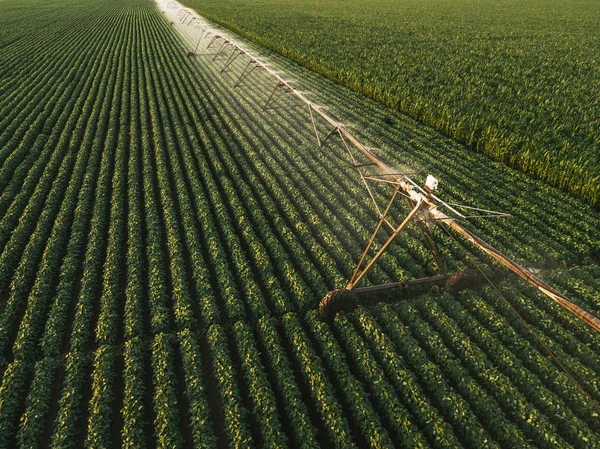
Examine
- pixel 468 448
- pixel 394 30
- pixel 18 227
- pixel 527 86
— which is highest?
pixel 394 30

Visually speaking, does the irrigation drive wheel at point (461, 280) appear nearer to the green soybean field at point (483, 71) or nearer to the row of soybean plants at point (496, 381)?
the row of soybean plants at point (496, 381)

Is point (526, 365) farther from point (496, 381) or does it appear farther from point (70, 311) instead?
point (70, 311)

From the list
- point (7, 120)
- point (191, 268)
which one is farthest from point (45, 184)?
point (7, 120)

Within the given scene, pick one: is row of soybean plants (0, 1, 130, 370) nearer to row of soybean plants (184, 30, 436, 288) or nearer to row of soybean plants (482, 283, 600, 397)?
row of soybean plants (184, 30, 436, 288)

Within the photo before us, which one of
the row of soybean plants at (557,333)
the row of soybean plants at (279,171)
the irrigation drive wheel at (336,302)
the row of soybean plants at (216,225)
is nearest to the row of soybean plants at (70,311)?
the row of soybean plants at (216,225)

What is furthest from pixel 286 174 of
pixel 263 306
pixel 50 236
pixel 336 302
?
pixel 50 236

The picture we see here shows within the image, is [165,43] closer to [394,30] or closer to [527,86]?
[394,30]
